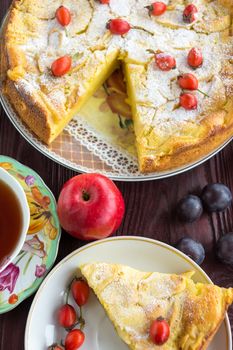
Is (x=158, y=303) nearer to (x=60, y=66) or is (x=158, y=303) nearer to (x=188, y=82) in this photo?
(x=188, y=82)

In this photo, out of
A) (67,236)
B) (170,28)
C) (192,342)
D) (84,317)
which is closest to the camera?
(192,342)

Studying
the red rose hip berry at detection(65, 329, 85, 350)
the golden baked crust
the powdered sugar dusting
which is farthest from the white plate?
the powdered sugar dusting

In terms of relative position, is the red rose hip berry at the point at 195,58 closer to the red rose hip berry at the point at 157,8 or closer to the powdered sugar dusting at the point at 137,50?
the powdered sugar dusting at the point at 137,50

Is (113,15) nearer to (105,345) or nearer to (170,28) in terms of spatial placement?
(170,28)

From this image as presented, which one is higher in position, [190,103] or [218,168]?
[190,103]

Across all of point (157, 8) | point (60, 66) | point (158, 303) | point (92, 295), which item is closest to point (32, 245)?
point (92, 295)

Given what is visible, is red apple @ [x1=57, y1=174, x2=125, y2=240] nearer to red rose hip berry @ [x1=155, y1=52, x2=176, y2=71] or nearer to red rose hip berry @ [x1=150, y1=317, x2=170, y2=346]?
red rose hip berry @ [x1=150, y1=317, x2=170, y2=346]

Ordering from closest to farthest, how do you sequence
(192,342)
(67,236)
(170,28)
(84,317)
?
(192,342) < (84,317) < (67,236) < (170,28)

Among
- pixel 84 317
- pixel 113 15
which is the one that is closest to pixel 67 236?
pixel 84 317
